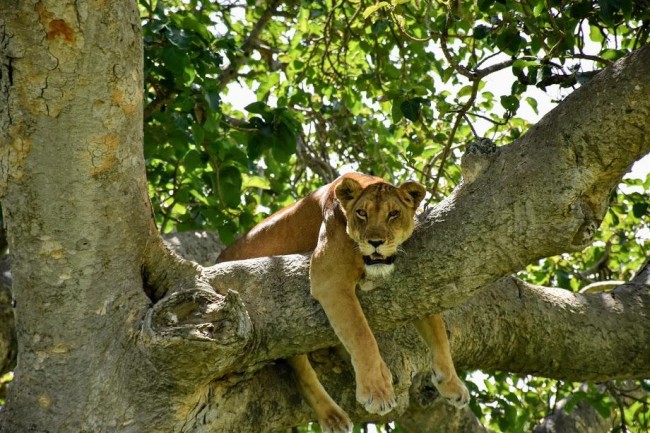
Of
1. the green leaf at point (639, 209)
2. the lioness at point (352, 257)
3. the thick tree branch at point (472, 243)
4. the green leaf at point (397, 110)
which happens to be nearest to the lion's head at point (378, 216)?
the lioness at point (352, 257)

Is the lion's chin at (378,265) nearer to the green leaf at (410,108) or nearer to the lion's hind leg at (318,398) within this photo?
the lion's hind leg at (318,398)

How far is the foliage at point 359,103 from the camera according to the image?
19.2 feet

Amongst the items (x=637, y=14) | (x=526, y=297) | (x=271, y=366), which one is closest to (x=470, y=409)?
(x=526, y=297)

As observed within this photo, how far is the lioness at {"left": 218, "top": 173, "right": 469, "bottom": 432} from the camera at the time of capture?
4332 millimetres

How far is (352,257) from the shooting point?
4645 millimetres

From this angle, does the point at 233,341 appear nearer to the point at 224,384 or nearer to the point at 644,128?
the point at 224,384

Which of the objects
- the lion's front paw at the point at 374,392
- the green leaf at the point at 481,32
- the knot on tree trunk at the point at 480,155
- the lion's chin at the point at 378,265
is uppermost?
the green leaf at the point at 481,32

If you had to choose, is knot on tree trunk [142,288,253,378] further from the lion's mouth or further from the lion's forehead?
the lion's forehead

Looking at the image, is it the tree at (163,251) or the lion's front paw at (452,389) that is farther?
the lion's front paw at (452,389)

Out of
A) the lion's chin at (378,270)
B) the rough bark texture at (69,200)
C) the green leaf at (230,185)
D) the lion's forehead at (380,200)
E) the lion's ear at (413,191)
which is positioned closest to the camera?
the rough bark texture at (69,200)

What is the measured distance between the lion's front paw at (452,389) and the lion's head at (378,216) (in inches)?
38.5

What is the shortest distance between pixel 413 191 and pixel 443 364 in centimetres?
102

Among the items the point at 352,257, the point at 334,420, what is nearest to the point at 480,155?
the point at 352,257

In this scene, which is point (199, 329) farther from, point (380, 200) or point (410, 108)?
point (410, 108)
